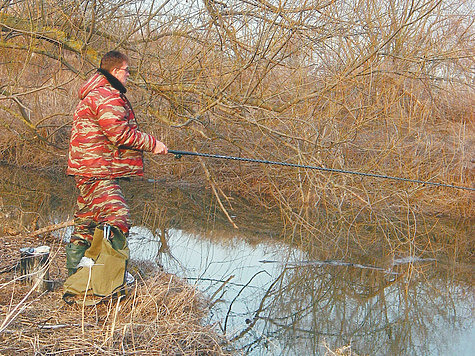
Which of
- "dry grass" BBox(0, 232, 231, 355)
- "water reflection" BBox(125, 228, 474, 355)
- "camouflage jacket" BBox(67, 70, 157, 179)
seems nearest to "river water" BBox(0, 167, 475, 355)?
"water reflection" BBox(125, 228, 474, 355)

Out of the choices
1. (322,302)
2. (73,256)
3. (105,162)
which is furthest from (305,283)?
(105,162)

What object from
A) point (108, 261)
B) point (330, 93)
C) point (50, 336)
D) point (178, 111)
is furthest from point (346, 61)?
point (50, 336)

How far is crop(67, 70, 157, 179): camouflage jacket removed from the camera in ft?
12.3

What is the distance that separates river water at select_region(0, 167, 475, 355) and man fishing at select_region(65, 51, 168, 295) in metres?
0.96

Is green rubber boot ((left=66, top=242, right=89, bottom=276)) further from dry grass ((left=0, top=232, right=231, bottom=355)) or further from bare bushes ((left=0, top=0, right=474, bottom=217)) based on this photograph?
bare bushes ((left=0, top=0, right=474, bottom=217))

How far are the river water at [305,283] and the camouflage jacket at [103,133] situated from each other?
4.46 ft

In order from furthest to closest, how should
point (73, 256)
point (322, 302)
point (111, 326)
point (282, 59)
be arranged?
point (282, 59) → point (322, 302) → point (73, 256) → point (111, 326)

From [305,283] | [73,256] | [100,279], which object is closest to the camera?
[100,279]

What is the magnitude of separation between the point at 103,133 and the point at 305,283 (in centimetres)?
277

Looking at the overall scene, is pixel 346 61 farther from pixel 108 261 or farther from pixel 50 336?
pixel 50 336

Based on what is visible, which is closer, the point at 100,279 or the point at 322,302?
the point at 100,279

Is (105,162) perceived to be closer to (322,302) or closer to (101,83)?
(101,83)

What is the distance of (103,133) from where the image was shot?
3.84 meters

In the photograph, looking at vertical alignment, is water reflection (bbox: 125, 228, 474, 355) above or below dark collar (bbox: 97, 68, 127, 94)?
below
